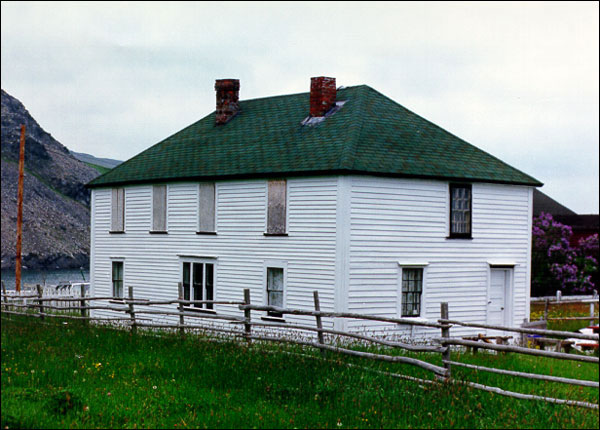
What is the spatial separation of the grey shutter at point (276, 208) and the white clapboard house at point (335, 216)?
0.15 feet

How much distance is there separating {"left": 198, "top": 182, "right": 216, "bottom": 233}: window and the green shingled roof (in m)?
0.46

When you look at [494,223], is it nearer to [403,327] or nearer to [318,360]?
[403,327]

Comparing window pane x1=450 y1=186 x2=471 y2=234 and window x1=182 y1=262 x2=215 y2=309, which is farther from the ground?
window pane x1=450 y1=186 x2=471 y2=234

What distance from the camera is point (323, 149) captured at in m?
24.2

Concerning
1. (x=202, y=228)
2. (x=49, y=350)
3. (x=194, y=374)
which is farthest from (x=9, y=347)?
(x=202, y=228)

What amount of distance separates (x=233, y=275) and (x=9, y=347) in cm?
971

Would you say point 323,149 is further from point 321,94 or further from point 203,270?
point 203,270

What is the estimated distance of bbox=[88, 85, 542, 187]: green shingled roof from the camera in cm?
2367

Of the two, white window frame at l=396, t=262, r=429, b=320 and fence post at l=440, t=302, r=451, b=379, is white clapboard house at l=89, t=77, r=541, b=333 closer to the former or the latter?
white window frame at l=396, t=262, r=429, b=320

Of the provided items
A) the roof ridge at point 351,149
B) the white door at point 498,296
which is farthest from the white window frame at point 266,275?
the white door at point 498,296

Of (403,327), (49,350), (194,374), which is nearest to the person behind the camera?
(194,374)

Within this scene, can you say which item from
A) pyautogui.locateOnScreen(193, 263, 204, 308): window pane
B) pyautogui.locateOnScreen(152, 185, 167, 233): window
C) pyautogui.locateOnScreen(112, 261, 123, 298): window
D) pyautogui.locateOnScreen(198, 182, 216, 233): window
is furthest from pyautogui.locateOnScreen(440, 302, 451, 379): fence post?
pyautogui.locateOnScreen(112, 261, 123, 298): window

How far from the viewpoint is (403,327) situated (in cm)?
2341

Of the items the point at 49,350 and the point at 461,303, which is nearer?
the point at 49,350
